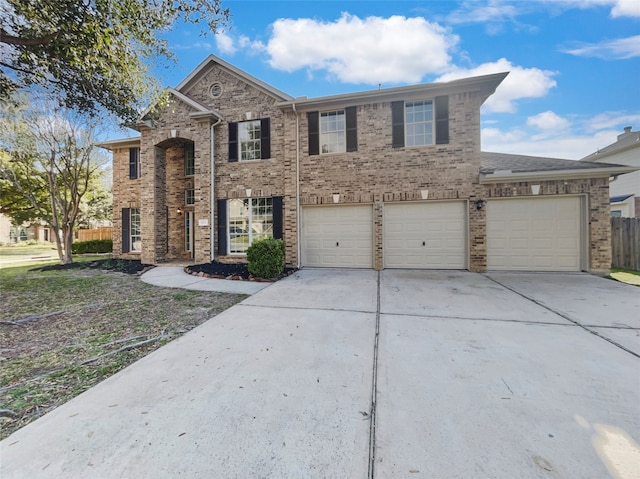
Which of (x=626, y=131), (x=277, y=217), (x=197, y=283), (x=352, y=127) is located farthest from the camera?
(x=626, y=131)

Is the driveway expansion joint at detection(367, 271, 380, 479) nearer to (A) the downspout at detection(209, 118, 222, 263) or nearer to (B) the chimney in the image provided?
(A) the downspout at detection(209, 118, 222, 263)

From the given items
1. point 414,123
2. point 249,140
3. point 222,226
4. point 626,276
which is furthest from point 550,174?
point 222,226

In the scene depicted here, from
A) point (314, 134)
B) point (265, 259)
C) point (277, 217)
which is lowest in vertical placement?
point (265, 259)

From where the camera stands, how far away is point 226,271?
847cm

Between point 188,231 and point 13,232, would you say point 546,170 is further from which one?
point 13,232

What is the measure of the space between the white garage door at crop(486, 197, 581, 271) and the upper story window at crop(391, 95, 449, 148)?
2.78 meters

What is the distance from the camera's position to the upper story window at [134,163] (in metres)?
11.9

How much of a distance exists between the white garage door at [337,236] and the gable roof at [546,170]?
12.2ft

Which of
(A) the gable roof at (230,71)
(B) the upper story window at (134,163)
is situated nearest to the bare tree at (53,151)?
(B) the upper story window at (134,163)

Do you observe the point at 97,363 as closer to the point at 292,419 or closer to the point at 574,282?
the point at 292,419

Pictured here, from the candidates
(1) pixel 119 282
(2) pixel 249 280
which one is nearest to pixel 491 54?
(2) pixel 249 280

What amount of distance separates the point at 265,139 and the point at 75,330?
25.2 ft

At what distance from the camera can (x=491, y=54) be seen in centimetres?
863

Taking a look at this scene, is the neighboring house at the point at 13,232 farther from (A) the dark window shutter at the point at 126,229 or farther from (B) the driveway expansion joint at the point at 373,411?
(B) the driveway expansion joint at the point at 373,411
